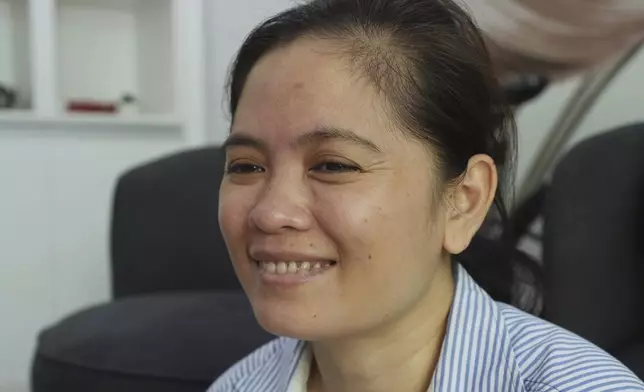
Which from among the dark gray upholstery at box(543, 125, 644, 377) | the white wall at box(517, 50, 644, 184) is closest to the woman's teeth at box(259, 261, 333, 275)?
the dark gray upholstery at box(543, 125, 644, 377)

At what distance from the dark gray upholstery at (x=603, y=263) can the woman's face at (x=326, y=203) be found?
0.65m

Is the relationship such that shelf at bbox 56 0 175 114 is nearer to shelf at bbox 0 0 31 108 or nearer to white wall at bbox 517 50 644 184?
shelf at bbox 0 0 31 108

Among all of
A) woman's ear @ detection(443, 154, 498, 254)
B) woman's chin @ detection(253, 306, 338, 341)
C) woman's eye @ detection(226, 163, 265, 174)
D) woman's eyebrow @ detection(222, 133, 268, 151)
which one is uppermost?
woman's eyebrow @ detection(222, 133, 268, 151)

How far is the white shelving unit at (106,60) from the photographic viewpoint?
2113mm

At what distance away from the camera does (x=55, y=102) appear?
2123mm

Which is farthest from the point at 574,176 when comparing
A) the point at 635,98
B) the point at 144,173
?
the point at 144,173

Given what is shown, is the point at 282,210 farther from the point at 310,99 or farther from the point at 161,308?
the point at 161,308

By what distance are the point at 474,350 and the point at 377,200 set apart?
199 millimetres

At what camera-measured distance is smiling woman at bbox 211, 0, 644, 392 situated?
0.70 meters

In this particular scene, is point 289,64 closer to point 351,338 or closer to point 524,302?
point 351,338

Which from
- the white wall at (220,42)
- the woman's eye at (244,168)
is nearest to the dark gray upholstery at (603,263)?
the woman's eye at (244,168)

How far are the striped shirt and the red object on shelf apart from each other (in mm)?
1610

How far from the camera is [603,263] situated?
1.30m

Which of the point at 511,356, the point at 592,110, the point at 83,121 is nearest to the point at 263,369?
the point at 511,356
